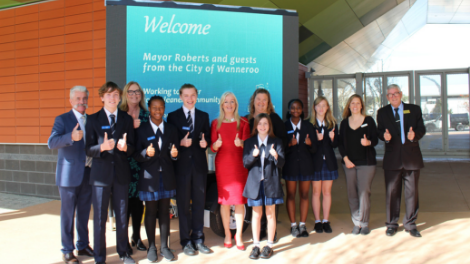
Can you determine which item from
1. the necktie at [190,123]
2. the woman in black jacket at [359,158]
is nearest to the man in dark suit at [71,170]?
the necktie at [190,123]

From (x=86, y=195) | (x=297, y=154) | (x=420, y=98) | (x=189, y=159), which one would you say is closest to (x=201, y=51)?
(x=189, y=159)

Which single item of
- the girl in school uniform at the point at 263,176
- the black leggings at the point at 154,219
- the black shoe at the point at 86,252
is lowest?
the black shoe at the point at 86,252

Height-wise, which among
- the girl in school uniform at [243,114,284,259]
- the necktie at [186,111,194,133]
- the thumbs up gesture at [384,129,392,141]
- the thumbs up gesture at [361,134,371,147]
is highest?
the necktie at [186,111,194,133]

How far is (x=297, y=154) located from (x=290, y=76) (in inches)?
40.3

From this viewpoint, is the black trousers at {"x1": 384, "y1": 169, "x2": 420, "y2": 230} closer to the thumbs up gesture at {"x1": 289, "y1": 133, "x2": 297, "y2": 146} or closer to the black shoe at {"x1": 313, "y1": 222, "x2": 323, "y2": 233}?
the black shoe at {"x1": 313, "y1": 222, "x2": 323, "y2": 233}

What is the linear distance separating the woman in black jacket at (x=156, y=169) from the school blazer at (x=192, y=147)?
0.37 ft

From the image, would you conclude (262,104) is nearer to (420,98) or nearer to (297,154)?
(297,154)

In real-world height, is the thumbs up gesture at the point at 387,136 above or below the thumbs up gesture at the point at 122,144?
above

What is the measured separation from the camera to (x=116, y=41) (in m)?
3.69

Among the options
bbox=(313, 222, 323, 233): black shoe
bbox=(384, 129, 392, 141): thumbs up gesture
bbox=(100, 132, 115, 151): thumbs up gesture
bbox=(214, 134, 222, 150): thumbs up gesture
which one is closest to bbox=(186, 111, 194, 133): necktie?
bbox=(214, 134, 222, 150): thumbs up gesture

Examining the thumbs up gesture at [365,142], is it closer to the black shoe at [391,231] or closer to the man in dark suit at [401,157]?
the man in dark suit at [401,157]

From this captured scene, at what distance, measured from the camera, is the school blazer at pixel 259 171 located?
3.10 meters

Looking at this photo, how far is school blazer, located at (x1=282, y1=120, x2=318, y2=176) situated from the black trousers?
38.9 inches

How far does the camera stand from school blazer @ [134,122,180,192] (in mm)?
2975
